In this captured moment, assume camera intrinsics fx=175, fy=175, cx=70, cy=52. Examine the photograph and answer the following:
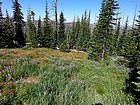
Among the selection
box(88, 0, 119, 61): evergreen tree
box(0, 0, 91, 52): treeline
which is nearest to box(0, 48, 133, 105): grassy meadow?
box(88, 0, 119, 61): evergreen tree

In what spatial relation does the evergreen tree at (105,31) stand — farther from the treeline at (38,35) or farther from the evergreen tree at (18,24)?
the evergreen tree at (18,24)

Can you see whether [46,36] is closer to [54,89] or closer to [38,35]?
[38,35]

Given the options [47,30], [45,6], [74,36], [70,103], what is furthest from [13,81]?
[74,36]

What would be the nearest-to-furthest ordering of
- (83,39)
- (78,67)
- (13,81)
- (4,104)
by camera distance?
(4,104)
(13,81)
(78,67)
(83,39)

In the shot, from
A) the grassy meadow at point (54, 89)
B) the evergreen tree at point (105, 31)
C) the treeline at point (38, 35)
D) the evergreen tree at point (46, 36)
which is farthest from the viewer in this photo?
the evergreen tree at point (46, 36)

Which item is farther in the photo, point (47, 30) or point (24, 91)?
point (47, 30)

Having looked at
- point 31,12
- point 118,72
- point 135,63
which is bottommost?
point 135,63

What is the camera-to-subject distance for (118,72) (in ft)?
38.5

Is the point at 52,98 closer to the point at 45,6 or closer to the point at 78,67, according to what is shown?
the point at 78,67

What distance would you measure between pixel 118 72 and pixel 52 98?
6.49 metres

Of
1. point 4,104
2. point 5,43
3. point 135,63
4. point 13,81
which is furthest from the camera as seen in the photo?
point 5,43

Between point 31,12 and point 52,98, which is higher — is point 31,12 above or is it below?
above

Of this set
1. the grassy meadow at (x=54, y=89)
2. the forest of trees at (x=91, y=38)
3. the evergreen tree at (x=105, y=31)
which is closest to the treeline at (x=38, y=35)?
the forest of trees at (x=91, y=38)

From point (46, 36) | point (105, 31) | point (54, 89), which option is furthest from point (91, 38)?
point (54, 89)
